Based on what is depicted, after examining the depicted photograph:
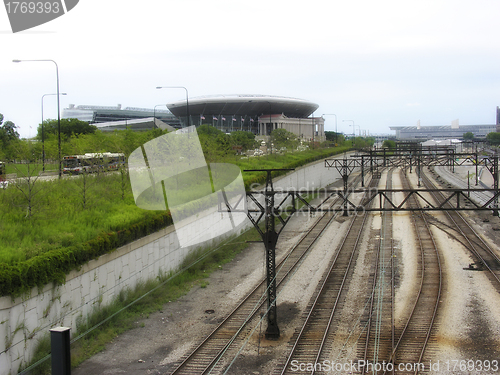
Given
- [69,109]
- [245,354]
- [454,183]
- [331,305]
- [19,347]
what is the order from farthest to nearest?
[69,109] → [454,183] → [331,305] → [245,354] → [19,347]

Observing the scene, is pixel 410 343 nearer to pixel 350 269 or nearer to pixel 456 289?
pixel 456 289

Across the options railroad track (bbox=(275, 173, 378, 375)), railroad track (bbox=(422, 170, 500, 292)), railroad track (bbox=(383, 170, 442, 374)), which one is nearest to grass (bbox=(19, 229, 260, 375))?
railroad track (bbox=(275, 173, 378, 375))

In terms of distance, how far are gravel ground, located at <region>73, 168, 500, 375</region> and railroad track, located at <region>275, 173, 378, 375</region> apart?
301 millimetres

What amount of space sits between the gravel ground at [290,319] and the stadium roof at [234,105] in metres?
84.3

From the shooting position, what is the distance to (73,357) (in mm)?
10141

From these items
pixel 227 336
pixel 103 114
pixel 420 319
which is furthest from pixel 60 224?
pixel 103 114

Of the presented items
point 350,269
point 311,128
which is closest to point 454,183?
point 350,269

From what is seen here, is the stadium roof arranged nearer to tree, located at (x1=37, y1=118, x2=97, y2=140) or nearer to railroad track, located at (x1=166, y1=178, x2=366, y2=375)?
tree, located at (x1=37, y1=118, x2=97, y2=140)

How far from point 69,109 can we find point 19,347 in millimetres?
125981

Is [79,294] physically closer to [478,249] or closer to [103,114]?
[478,249]

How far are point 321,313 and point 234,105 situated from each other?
9640 cm

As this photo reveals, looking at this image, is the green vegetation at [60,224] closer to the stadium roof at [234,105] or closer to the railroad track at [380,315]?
the railroad track at [380,315]

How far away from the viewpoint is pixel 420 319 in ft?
42.4

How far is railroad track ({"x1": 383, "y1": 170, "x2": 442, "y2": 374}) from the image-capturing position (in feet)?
34.1
